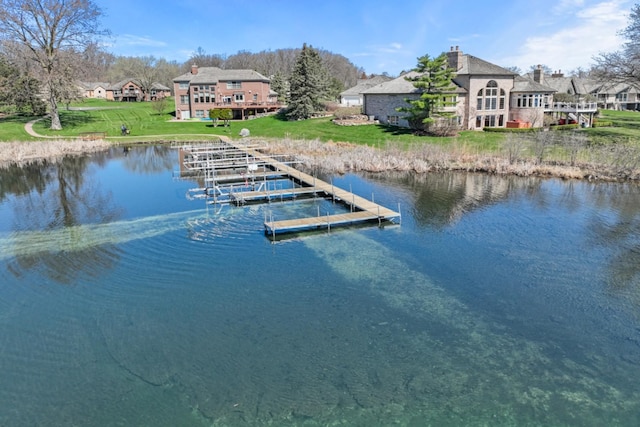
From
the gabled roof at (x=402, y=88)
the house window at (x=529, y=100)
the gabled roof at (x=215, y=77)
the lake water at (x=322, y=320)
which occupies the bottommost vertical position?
the lake water at (x=322, y=320)

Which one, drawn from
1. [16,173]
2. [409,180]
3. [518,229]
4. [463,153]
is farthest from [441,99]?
[16,173]

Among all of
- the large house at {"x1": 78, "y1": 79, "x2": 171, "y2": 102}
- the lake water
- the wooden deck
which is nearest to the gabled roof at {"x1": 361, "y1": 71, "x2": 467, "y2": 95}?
the wooden deck

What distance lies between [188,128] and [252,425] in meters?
50.3

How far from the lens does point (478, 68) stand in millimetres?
44062

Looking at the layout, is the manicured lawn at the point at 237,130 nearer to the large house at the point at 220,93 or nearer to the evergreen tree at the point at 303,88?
the evergreen tree at the point at 303,88

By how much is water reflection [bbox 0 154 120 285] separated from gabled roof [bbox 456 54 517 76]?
3200 cm

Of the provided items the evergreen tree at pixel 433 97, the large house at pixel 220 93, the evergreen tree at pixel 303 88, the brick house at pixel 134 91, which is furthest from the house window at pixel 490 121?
the brick house at pixel 134 91

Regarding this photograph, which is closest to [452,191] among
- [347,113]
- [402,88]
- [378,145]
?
[378,145]

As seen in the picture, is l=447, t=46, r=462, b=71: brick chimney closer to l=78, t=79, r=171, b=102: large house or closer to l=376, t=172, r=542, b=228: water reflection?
l=376, t=172, r=542, b=228: water reflection

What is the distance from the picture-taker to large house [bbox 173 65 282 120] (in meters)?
61.1

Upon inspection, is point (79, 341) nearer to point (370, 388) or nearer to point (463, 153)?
point (370, 388)

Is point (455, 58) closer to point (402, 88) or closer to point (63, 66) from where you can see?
point (402, 88)

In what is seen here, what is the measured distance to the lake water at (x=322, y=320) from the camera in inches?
360

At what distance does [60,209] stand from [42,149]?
21.0 metres
